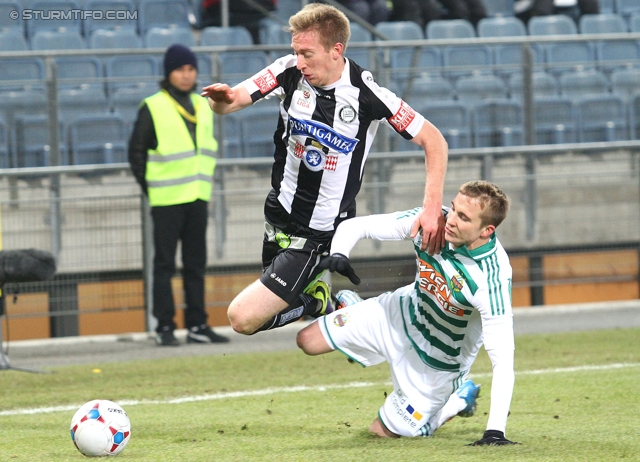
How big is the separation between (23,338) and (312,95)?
194 inches

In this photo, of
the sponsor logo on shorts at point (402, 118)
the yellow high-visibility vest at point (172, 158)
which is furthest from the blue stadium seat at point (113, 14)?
the sponsor logo on shorts at point (402, 118)

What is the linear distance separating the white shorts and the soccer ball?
4.11 feet

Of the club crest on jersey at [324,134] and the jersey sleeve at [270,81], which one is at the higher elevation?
the jersey sleeve at [270,81]

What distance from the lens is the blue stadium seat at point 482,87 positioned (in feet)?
36.1

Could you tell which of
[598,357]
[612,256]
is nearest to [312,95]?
[598,357]

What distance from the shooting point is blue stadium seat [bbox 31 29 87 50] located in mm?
11688

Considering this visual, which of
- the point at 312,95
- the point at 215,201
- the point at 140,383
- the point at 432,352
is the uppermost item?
the point at 312,95

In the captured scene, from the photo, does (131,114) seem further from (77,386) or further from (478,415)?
(478,415)

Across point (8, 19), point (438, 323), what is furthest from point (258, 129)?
point (438, 323)

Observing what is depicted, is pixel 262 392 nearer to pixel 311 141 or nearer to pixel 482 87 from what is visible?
pixel 311 141

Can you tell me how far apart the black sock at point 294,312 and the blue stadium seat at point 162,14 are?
23.7 feet

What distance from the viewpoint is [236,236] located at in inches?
385

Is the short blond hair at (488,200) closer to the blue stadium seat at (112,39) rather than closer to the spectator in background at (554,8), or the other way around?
the blue stadium seat at (112,39)

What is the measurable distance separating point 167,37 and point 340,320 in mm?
7336
